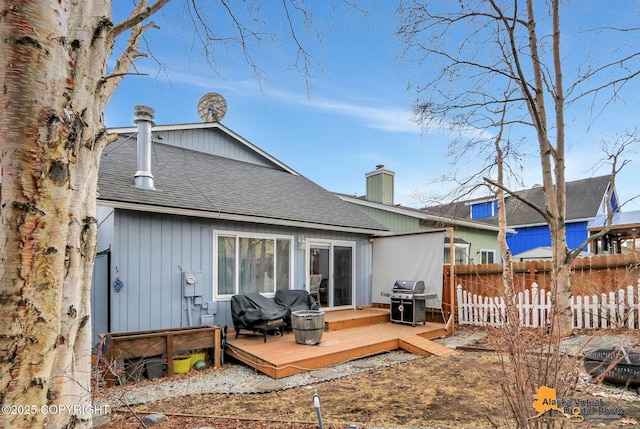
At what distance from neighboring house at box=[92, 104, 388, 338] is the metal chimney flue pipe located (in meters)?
0.02

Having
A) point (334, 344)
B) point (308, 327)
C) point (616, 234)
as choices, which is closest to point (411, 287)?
point (334, 344)

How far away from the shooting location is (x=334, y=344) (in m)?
6.45

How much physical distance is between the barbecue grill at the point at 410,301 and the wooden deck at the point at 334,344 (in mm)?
173

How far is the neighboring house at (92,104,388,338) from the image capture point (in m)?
6.03

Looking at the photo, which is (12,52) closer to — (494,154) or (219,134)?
(494,154)

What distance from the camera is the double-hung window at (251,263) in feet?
23.8

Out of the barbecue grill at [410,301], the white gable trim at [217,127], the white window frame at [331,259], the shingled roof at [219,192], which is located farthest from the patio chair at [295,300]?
the white gable trim at [217,127]

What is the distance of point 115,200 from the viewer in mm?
5707

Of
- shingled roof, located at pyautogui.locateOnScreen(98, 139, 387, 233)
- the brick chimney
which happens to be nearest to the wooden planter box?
shingled roof, located at pyautogui.locateOnScreen(98, 139, 387, 233)

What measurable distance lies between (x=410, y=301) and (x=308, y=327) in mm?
2889

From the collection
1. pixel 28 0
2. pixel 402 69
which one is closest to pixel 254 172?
pixel 402 69

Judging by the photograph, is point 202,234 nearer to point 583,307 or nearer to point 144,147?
point 144,147

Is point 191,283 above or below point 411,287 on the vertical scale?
above

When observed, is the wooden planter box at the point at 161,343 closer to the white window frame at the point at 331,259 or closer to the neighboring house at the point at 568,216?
the white window frame at the point at 331,259
